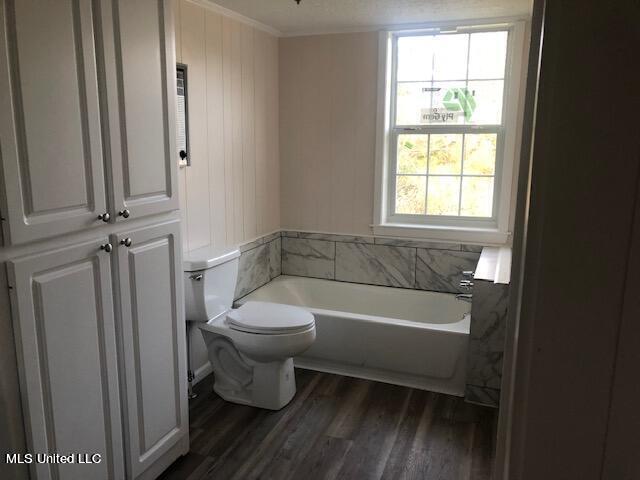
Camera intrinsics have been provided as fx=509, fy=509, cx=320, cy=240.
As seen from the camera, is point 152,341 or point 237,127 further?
point 237,127

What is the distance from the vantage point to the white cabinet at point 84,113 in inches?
53.6

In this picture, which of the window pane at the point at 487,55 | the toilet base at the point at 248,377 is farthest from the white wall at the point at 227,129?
the window pane at the point at 487,55

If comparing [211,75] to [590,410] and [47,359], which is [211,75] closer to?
[47,359]

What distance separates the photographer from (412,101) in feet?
11.6

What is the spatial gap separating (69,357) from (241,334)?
112cm

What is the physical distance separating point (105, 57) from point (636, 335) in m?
1.68

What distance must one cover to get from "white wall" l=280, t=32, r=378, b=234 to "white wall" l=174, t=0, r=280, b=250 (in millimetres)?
122

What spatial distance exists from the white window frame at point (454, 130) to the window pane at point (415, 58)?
0.04 m

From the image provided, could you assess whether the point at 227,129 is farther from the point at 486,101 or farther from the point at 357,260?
the point at 486,101

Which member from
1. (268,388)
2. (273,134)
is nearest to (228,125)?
(273,134)

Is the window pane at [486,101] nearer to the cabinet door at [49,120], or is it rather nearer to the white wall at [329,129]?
the white wall at [329,129]

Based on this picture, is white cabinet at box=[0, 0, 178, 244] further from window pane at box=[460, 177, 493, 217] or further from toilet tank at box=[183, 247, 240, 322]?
window pane at box=[460, 177, 493, 217]

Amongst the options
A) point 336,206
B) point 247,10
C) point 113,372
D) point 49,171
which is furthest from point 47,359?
point 336,206

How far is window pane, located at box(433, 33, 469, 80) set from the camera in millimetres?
3359
